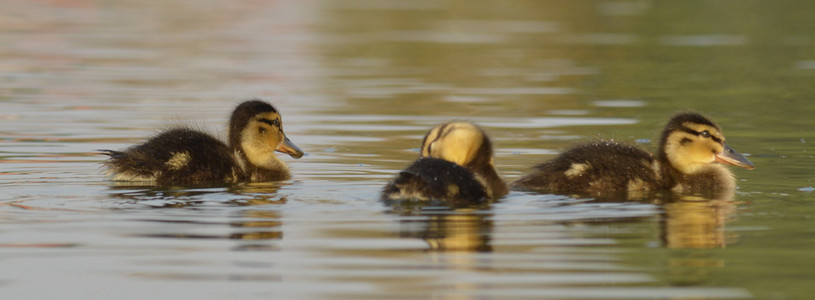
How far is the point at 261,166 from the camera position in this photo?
11000mm

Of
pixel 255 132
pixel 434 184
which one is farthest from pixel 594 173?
pixel 255 132

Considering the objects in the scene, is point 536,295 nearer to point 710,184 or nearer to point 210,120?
point 710,184

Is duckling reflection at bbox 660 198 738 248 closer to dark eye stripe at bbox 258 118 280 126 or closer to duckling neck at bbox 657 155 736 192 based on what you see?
duckling neck at bbox 657 155 736 192

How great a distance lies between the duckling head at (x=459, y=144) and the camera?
9.55m

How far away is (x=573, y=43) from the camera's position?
96.1 ft

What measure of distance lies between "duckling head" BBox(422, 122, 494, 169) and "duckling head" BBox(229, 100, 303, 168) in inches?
74.0

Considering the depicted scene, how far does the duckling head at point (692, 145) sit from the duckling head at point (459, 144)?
1.54m

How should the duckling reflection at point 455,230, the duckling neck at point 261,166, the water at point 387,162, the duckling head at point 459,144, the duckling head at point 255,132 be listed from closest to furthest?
the water at point 387,162, the duckling reflection at point 455,230, the duckling head at point 459,144, the duckling neck at point 261,166, the duckling head at point 255,132

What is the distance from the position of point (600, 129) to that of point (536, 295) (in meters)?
8.44

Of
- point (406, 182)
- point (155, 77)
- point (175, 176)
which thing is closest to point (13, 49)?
point (155, 77)

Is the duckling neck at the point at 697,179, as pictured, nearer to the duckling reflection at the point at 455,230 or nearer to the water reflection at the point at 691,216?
the water reflection at the point at 691,216

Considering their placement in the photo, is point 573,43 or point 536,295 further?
point 573,43

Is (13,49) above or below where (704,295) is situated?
above

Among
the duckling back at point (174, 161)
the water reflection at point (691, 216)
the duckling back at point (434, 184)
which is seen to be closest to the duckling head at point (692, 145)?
the water reflection at point (691, 216)
